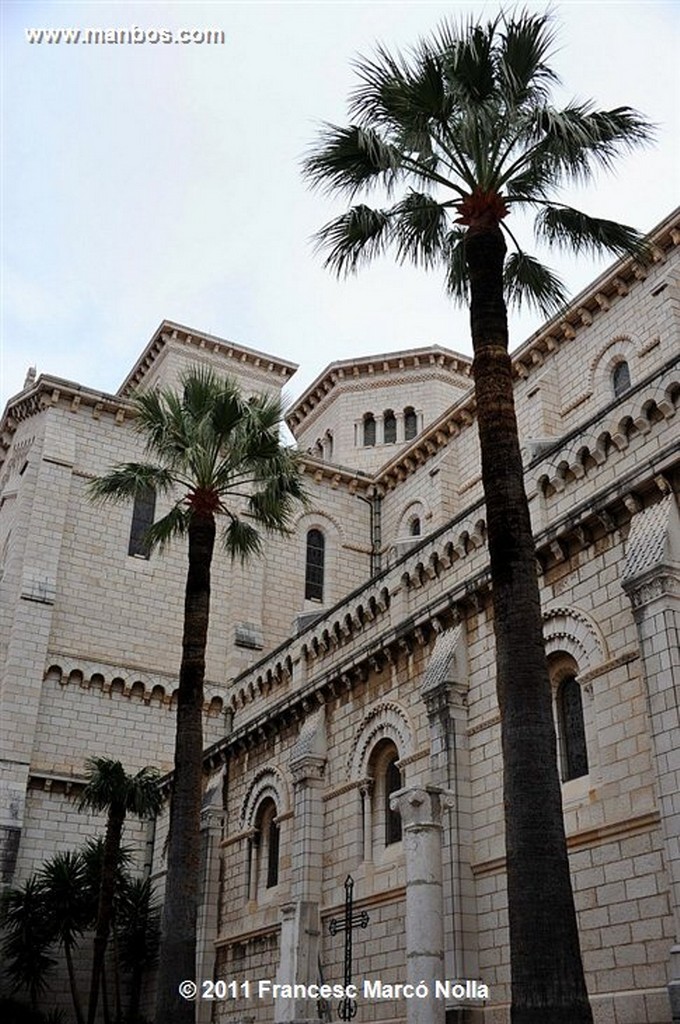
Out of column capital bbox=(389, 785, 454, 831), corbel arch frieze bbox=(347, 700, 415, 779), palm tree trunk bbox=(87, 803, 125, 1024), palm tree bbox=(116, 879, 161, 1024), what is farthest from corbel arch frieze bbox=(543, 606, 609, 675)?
palm tree bbox=(116, 879, 161, 1024)

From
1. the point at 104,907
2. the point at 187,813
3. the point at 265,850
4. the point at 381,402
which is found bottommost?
the point at 104,907

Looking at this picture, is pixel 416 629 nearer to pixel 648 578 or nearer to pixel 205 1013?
pixel 648 578

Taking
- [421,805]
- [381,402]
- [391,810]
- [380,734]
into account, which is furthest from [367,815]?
[381,402]

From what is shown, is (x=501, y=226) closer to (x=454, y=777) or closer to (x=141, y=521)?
(x=454, y=777)

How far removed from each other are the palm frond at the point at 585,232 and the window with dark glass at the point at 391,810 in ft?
34.3

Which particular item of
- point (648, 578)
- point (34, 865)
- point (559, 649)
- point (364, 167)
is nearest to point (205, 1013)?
point (34, 865)

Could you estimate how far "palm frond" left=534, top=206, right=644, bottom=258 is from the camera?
48.9 feet

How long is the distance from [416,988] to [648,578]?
6.65 metres

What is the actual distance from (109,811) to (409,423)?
2263 cm

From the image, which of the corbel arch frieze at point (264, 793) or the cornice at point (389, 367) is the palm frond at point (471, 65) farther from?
the cornice at point (389, 367)

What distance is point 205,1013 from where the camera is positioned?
2473 cm

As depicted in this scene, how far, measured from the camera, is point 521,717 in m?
11.0

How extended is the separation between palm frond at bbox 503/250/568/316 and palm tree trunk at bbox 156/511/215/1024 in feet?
21.7

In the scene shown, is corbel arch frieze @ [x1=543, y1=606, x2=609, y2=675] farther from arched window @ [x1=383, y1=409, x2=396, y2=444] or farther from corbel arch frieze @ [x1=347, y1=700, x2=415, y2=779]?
arched window @ [x1=383, y1=409, x2=396, y2=444]
